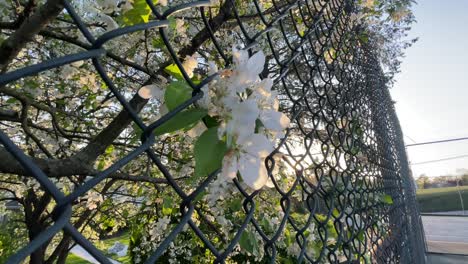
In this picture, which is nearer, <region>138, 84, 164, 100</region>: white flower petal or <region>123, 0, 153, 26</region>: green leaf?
<region>138, 84, 164, 100</region>: white flower petal

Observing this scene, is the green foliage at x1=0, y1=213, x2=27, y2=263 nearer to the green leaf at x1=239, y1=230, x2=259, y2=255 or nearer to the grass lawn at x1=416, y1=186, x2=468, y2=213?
the green leaf at x1=239, y1=230, x2=259, y2=255

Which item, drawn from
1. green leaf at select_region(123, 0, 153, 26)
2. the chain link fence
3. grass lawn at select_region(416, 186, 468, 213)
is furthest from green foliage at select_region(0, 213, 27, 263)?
grass lawn at select_region(416, 186, 468, 213)

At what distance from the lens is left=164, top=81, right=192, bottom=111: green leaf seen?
47 cm

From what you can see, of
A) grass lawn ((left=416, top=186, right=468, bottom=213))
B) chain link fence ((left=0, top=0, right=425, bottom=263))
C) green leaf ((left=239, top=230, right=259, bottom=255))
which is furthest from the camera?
grass lawn ((left=416, top=186, right=468, bottom=213))

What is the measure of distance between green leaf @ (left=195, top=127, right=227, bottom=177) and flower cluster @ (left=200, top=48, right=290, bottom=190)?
0.01 meters

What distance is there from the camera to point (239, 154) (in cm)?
49

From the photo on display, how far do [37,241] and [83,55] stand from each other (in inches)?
6.2

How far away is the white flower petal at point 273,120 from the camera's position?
1.69 feet

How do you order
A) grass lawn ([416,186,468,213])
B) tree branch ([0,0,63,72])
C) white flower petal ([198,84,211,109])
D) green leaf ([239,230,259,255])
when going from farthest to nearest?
grass lawn ([416,186,468,213]), tree branch ([0,0,63,72]), green leaf ([239,230,259,255]), white flower petal ([198,84,211,109])

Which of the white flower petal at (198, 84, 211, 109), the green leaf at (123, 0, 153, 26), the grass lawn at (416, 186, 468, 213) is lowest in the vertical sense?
the grass lawn at (416, 186, 468, 213)

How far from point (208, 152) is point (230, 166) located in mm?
33

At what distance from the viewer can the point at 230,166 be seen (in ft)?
1.56

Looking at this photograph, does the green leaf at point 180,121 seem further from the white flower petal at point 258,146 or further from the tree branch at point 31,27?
the tree branch at point 31,27

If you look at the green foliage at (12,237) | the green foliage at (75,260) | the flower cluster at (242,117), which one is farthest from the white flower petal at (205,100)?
the green foliage at (75,260)
